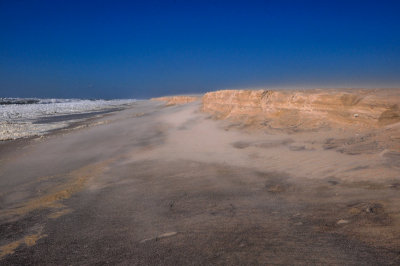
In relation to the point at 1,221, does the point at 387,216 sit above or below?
above

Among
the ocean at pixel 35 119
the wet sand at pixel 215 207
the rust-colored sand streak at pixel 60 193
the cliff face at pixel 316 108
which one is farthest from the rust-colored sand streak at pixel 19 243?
the ocean at pixel 35 119

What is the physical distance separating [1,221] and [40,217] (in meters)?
0.60

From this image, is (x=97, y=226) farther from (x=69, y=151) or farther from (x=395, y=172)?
(x=69, y=151)

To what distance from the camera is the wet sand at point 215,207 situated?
2387 mm

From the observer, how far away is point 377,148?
533cm

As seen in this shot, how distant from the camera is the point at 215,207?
356 cm

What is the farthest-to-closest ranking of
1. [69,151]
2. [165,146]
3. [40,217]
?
[69,151], [165,146], [40,217]

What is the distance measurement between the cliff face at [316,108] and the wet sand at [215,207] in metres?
0.82

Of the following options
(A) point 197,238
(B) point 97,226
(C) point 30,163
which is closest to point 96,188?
(B) point 97,226

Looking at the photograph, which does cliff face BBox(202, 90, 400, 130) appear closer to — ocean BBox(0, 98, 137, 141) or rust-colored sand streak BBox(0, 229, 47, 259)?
rust-colored sand streak BBox(0, 229, 47, 259)

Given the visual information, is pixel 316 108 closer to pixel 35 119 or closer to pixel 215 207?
pixel 215 207

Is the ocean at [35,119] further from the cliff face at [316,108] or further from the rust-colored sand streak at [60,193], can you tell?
the cliff face at [316,108]

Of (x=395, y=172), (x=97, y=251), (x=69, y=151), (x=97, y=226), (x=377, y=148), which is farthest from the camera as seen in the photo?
(x=69, y=151)

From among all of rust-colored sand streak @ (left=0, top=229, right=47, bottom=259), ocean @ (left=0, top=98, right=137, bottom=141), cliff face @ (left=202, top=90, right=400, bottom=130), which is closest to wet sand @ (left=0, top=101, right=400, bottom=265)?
rust-colored sand streak @ (left=0, top=229, right=47, bottom=259)
